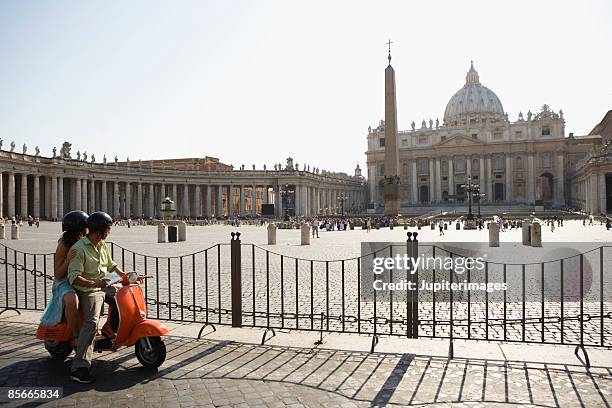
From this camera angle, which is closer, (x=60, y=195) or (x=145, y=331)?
(x=145, y=331)

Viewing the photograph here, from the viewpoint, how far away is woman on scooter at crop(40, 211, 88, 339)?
20.8 ft

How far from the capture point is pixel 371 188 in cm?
12338

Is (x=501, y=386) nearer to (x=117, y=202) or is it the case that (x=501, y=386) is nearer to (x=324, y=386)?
(x=324, y=386)

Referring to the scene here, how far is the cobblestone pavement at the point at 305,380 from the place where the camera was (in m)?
5.40

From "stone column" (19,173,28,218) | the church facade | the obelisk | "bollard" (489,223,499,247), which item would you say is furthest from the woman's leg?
the church facade

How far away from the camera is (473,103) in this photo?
132 meters

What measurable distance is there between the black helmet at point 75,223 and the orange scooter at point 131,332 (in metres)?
0.85

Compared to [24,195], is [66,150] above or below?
above

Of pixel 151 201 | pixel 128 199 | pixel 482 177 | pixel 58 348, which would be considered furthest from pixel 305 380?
pixel 482 177

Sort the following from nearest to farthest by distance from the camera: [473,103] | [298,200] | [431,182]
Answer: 1. [298,200]
2. [431,182]
3. [473,103]

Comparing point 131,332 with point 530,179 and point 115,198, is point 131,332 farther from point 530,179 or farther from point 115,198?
point 530,179

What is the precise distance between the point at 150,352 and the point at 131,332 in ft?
1.16

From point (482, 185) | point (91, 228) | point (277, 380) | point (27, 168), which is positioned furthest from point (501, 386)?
point (482, 185)

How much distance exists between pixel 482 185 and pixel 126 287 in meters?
110
